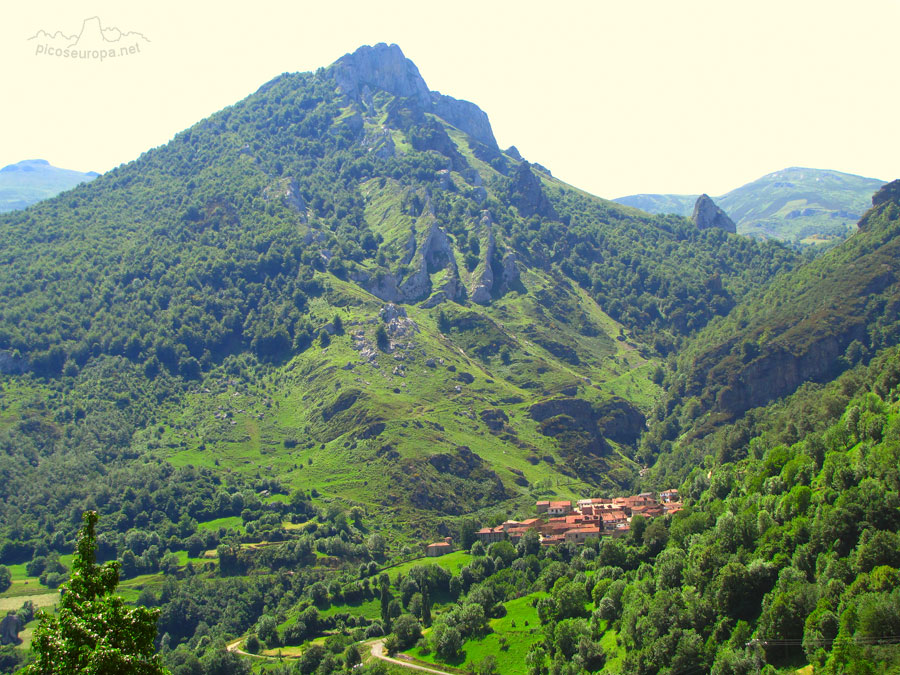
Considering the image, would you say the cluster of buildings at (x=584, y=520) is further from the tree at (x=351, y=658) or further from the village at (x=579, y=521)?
the tree at (x=351, y=658)

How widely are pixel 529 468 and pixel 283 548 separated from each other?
71.2m

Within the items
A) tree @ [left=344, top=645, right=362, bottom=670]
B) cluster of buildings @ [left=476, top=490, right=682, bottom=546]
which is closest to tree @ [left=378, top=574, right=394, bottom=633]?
tree @ [left=344, top=645, right=362, bottom=670]

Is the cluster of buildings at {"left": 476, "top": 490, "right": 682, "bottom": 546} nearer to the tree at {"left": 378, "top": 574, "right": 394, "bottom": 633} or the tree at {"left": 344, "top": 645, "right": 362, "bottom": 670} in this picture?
the tree at {"left": 378, "top": 574, "right": 394, "bottom": 633}

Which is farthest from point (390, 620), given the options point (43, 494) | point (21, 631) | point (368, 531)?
point (43, 494)

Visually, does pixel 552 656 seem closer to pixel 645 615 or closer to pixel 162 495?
pixel 645 615

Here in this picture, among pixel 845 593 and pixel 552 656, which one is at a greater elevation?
pixel 845 593

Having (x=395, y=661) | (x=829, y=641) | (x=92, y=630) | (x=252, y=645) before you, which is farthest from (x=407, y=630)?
(x=92, y=630)

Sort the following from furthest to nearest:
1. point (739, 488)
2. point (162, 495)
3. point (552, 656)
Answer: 1. point (162, 495)
2. point (739, 488)
3. point (552, 656)

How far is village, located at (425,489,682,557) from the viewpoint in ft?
416

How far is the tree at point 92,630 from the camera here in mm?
22812

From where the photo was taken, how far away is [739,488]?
Result: 107 m

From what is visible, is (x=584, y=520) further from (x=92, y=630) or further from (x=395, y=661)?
(x=92, y=630)

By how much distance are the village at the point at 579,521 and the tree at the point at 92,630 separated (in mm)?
103164

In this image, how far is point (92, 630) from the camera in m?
23.4
